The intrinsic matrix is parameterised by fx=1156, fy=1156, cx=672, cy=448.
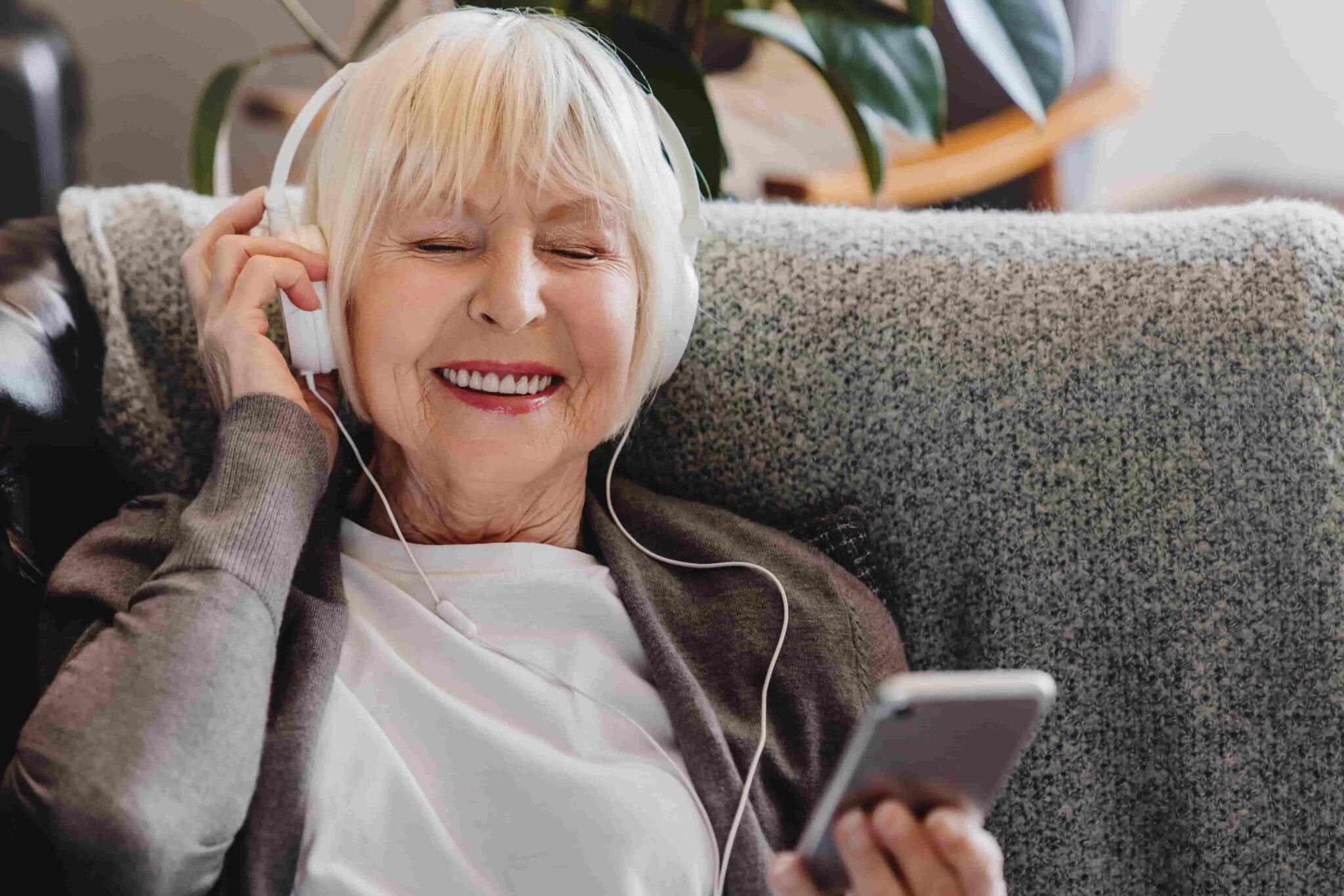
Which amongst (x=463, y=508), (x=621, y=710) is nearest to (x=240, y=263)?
(x=463, y=508)

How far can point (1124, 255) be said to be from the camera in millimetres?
1086

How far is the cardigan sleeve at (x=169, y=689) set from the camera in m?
0.77

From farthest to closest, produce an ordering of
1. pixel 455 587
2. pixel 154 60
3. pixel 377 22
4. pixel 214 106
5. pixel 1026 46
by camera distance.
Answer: pixel 154 60 → pixel 377 22 → pixel 214 106 → pixel 1026 46 → pixel 455 587

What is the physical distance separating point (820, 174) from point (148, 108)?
1496 millimetres

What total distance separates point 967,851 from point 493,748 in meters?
0.40

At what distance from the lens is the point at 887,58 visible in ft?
4.54

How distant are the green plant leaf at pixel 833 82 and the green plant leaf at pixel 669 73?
21cm

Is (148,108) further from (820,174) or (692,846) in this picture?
(692,846)

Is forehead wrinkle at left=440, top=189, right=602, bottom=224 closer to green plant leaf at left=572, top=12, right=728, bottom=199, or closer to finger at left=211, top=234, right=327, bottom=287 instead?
finger at left=211, top=234, right=327, bottom=287

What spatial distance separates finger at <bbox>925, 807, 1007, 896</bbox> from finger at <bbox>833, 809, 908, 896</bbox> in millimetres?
35

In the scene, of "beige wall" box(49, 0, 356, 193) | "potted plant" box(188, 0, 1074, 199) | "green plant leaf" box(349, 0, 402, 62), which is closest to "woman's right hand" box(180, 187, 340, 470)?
"potted plant" box(188, 0, 1074, 199)

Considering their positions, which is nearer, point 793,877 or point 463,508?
point 793,877

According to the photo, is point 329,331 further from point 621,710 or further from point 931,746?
point 931,746

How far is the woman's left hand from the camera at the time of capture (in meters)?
0.71
